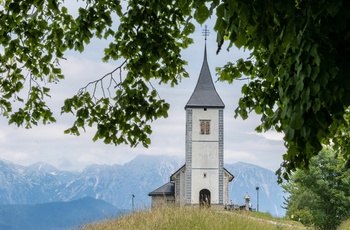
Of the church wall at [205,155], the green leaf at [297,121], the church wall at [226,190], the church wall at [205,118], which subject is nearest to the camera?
the green leaf at [297,121]

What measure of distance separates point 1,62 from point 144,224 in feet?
22.8

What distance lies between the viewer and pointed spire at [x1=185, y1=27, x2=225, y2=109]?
51.2 metres

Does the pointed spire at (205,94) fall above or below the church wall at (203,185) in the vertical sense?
above

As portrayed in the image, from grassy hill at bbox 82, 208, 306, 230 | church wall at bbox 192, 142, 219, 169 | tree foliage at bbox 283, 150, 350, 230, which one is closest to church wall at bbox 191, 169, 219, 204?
church wall at bbox 192, 142, 219, 169

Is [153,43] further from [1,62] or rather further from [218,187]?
[218,187]

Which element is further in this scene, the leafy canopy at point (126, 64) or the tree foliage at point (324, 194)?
the tree foliage at point (324, 194)

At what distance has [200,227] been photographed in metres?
12.9

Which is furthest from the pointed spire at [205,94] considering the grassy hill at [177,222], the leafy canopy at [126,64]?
the leafy canopy at [126,64]

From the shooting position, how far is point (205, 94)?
5250 cm

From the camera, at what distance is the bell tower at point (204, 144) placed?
1927 inches

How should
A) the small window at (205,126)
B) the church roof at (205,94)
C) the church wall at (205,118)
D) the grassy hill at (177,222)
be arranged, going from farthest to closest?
the church roof at (205,94) < the small window at (205,126) < the church wall at (205,118) < the grassy hill at (177,222)

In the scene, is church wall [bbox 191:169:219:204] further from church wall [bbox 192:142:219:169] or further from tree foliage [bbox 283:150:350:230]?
tree foliage [bbox 283:150:350:230]

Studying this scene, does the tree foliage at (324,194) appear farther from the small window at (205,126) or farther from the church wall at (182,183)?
the small window at (205,126)

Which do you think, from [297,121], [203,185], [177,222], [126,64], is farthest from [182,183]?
[297,121]
